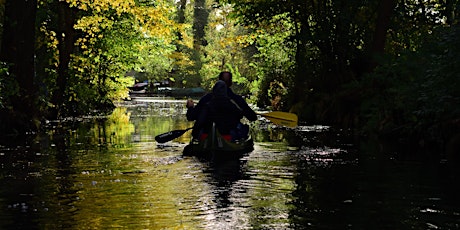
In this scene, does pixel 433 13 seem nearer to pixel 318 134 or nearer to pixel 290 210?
pixel 318 134

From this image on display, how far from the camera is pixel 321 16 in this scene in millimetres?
29656

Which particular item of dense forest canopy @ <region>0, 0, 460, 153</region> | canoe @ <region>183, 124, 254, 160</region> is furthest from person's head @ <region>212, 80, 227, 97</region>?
dense forest canopy @ <region>0, 0, 460, 153</region>

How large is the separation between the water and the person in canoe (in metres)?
0.82

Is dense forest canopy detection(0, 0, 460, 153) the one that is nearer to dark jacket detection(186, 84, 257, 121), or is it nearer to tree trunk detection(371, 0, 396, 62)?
tree trunk detection(371, 0, 396, 62)

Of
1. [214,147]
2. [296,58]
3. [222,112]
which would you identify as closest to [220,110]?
[222,112]

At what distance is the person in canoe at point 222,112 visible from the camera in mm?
15789

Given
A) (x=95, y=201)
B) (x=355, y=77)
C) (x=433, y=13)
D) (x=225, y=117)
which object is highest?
(x=433, y=13)

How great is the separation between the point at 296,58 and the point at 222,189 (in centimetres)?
2215

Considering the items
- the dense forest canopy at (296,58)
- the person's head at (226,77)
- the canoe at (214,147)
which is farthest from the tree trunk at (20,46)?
the person's head at (226,77)

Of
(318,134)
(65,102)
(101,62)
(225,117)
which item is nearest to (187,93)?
(101,62)

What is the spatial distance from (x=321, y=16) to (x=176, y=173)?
18.5 metres

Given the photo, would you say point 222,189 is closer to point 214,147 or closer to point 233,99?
point 214,147

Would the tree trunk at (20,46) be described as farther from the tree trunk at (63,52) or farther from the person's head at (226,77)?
the person's head at (226,77)

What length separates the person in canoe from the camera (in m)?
15.8
